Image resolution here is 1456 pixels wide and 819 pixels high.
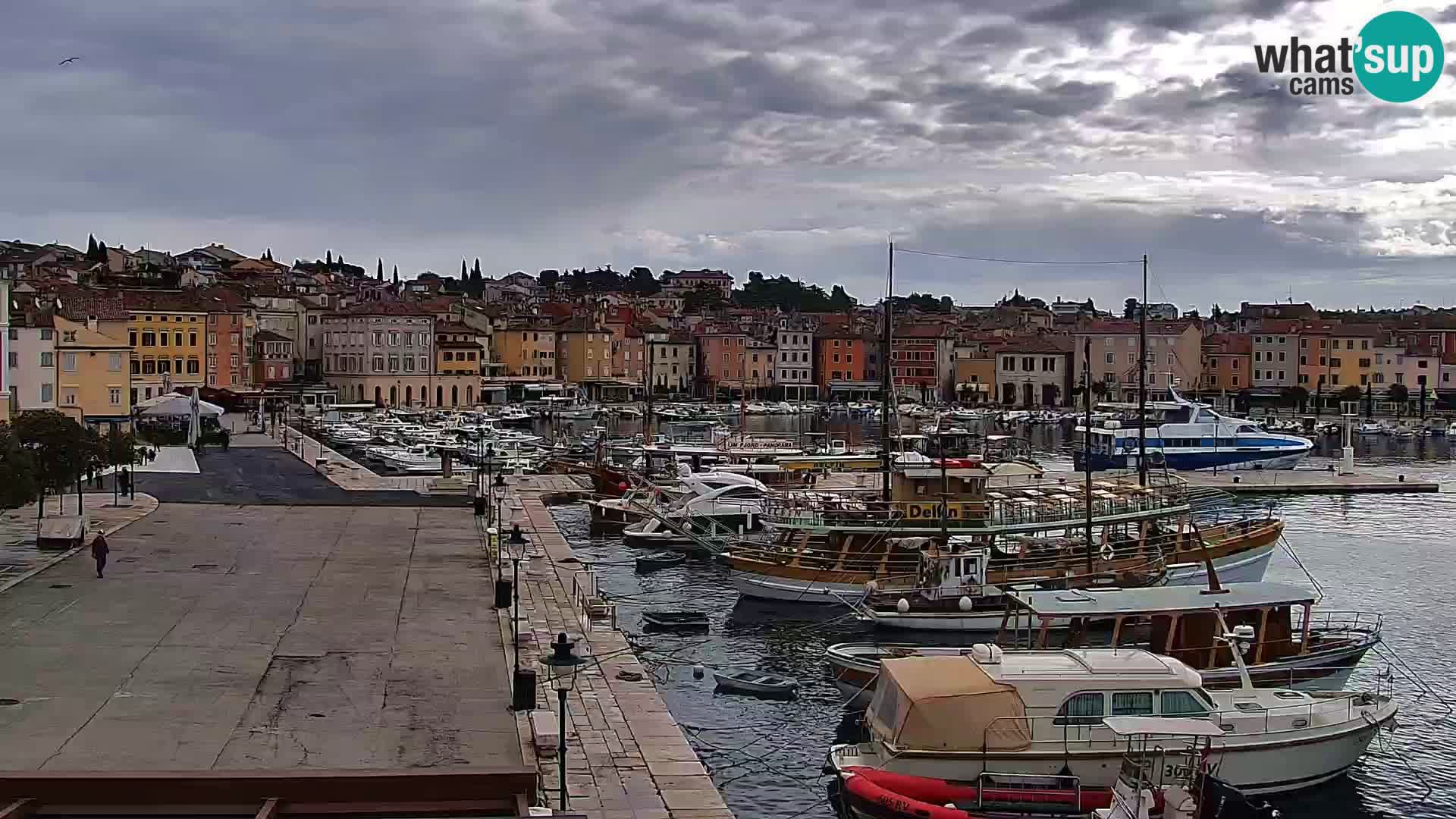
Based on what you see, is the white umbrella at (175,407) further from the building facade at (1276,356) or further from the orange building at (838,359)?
the building facade at (1276,356)

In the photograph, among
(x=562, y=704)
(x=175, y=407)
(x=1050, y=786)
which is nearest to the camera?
(x=562, y=704)

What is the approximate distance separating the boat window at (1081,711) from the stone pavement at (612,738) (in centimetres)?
389

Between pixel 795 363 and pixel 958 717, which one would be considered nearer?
pixel 958 717

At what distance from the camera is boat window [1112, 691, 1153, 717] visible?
16031 millimetres

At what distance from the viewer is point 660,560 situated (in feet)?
118

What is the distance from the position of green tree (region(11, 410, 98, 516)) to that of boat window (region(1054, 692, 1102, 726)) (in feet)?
74.8

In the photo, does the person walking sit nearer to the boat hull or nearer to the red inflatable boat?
the boat hull

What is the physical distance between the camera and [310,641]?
21.1 metres

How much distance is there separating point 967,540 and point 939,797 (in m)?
17.3

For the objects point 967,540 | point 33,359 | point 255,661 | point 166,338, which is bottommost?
point 255,661

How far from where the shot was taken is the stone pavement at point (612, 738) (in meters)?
14.5

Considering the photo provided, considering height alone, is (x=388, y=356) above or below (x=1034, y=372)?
above

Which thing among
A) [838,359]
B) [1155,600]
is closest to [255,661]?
[1155,600]

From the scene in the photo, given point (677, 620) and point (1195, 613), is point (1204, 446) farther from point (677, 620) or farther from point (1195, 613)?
point (1195, 613)
